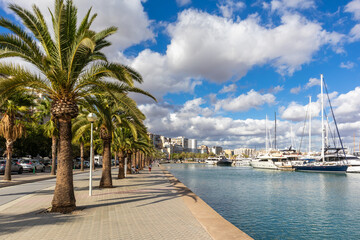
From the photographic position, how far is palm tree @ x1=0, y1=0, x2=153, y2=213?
33.2 ft

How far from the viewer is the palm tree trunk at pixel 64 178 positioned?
33.8ft

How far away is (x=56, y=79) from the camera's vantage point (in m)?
10.3

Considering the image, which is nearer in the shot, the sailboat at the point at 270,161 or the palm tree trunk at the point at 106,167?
the palm tree trunk at the point at 106,167

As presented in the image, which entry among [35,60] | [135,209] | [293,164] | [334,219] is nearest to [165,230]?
[135,209]

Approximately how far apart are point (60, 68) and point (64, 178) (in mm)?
4228

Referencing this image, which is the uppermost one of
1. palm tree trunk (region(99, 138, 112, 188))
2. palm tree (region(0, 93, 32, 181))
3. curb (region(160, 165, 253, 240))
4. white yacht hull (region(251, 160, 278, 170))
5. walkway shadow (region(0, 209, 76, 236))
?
palm tree (region(0, 93, 32, 181))

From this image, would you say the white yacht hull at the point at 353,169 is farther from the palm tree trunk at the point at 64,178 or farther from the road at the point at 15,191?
→ the palm tree trunk at the point at 64,178

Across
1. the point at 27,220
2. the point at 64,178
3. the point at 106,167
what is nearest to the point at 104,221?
the point at 27,220

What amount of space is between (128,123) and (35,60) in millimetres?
8856

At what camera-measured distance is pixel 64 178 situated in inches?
412

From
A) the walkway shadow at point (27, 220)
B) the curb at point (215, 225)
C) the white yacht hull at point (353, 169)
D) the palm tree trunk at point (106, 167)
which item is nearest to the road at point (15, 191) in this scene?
the walkway shadow at point (27, 220)

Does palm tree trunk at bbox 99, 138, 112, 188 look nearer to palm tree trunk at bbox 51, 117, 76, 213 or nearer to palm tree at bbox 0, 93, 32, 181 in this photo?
palm tree trunk at bbox 51, 117, 76, 213

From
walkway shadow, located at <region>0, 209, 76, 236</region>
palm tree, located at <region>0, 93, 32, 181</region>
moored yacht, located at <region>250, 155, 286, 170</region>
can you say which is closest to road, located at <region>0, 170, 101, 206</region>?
palm tree, located at <region>0, 93, 32, 181</region>

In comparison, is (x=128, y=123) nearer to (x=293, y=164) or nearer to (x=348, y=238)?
(x=348, y=238)
